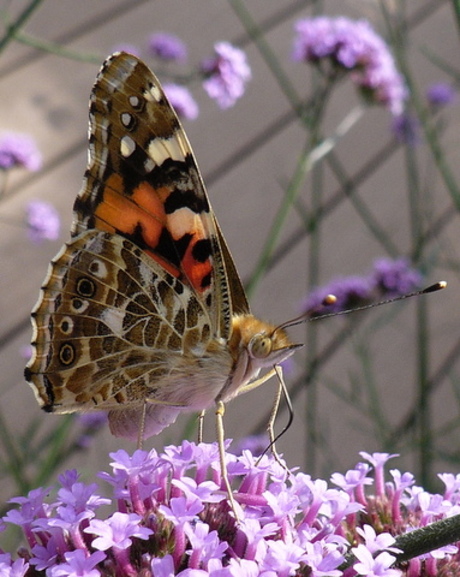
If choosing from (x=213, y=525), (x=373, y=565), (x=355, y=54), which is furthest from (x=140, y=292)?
(x=355, y=54)

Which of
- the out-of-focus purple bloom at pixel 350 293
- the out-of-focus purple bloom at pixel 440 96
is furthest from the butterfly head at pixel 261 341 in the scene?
the out-of-focus purple bloom at pixel 440 96

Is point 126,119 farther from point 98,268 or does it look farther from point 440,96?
point 440,96

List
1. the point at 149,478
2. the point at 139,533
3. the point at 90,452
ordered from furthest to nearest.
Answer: the point at 90,452 → the point at 149,478 → the point at 139,533

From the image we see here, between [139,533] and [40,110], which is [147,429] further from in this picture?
[40,110]

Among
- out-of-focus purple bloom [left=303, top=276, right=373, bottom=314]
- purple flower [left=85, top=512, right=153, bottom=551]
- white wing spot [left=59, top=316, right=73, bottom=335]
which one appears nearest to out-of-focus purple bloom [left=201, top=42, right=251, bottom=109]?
out-of-focus purple bloom [left=303, top=276, right=373, bottom=314]

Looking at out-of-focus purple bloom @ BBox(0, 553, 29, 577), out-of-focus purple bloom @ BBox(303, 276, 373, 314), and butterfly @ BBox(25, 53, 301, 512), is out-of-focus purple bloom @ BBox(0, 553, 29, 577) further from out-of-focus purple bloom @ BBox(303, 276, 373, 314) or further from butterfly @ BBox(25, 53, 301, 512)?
out-of-focus purple bloom @ BBox(303, 276, 373, 314)

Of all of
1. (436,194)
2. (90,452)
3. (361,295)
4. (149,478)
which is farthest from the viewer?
(436,194)

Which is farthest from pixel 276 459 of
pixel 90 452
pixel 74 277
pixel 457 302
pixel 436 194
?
pixel 436 194
